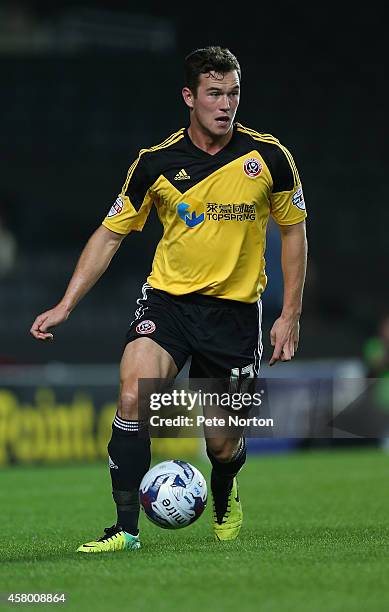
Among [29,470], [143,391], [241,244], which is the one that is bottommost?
[29,470]

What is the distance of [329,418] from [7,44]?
11.8 m

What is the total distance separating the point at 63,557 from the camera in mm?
5418

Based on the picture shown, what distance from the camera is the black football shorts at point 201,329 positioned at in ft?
19.4

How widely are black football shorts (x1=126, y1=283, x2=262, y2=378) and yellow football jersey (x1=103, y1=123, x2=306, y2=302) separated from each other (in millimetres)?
62

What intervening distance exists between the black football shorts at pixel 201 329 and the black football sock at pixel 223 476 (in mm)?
471

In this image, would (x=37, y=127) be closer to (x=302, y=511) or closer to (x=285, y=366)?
(x=285, y=366)

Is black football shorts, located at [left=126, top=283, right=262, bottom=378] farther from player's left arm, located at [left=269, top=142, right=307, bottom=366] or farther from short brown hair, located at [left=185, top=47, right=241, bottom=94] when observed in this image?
short brown hair, located at [left=185, top=47, right=241, bottom=94]

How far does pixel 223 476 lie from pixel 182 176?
1.59m

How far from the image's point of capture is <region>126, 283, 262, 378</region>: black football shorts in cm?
591

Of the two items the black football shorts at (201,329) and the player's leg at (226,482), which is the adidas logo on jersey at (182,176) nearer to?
the black football shorts at (201,329)

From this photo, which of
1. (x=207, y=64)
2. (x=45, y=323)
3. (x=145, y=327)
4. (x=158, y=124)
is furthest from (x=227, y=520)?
(x=158, y=124)

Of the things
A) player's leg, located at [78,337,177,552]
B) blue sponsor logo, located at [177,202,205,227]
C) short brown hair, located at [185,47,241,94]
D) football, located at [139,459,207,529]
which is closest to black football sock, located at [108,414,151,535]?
player's leg, located at [78,337,177,552]

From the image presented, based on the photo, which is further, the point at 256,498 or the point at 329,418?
the point at 329,418

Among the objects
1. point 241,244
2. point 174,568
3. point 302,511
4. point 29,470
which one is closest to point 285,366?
point 29,470
